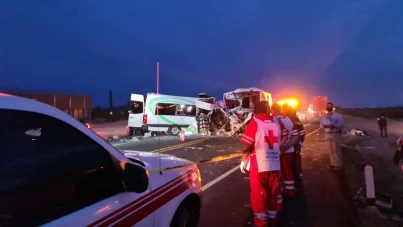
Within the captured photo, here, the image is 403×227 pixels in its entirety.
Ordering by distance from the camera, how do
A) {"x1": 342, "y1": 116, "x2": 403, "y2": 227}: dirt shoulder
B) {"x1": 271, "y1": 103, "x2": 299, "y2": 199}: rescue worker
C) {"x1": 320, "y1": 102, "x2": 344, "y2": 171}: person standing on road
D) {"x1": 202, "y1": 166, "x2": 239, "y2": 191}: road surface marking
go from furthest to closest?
1. {"x1": 320, "y1": 102, "x2": 344, "y2": 171}: person standing on road
2. {"x1": 202, "y1": 166, "x2": 239, "y2": 191}: road surface marking
3. {"x1": 271, "y1": 103, "x2": 299, "y2": 199}: rescue worker
4. {"x1": 342, "y1": 116, "x2": 403, "y2": 227}: dirt shoulder

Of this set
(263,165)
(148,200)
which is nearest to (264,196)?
(263,165)

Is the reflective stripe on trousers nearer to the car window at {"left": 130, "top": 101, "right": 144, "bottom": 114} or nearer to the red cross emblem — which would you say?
the red cross emblem

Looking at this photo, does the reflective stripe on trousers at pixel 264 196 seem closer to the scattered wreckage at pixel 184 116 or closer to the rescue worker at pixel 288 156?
the rescue worker at pixel 288 156

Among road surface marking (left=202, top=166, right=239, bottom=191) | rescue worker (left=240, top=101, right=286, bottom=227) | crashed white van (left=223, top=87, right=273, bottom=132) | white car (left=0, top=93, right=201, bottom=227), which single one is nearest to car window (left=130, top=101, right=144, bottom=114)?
crashed white van (left=223, top=87, right=273, bottom=132)

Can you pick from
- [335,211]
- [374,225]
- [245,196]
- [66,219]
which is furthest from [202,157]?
[66,219]

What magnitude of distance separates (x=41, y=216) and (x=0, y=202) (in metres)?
0.24

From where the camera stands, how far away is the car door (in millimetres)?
1736

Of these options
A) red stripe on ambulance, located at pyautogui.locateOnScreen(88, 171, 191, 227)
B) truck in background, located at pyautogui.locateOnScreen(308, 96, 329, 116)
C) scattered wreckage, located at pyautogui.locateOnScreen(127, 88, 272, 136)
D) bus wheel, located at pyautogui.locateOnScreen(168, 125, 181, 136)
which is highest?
truck in background, located at pyautogui.locateOnScreen(308, 96, 329, 116)

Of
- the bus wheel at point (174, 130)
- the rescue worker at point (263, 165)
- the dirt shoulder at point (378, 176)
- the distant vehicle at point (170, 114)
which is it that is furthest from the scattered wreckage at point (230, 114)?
the rescue worker at point (263, 165)

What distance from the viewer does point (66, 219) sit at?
187cm

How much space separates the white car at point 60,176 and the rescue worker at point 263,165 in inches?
87.2

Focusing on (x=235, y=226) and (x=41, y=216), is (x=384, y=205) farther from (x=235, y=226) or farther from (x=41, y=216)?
(x=41, y=216)

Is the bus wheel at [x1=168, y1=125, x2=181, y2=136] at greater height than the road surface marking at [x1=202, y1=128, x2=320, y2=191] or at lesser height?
greater

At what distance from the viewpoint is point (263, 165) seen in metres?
4.68
